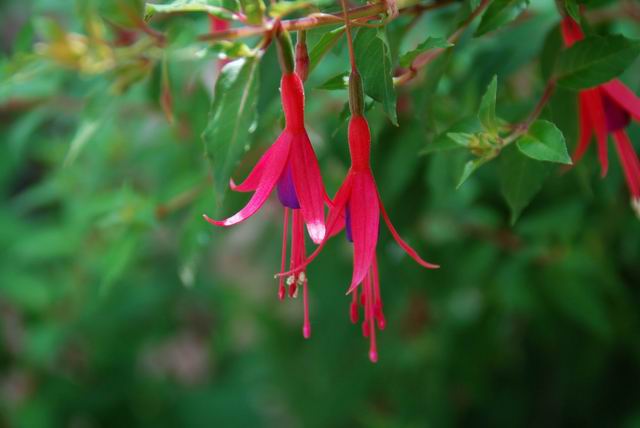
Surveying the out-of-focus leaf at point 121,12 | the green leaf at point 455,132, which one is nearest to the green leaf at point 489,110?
the green leaf at point 455,132

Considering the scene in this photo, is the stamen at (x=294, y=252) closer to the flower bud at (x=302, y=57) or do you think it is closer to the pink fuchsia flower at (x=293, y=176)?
the pink fuchsia flower at (x=293, y=176)

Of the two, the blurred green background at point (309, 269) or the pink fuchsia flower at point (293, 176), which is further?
the blurred green background at point (309, 269)

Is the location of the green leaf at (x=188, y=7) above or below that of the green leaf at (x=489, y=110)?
above

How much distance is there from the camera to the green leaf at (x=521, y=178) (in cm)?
69

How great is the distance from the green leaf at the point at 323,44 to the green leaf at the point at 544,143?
16 cm

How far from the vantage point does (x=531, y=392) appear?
1564 millimetres

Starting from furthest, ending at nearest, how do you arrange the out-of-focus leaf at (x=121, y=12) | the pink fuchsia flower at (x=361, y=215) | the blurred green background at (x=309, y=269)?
the blurred green background at (x=309, y=269) → the out-of-focus leaf at (x=121, y=12) → the pink fuchsia flower at (x=361, y=215)

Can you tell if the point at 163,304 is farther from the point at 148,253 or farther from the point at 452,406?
the point at 452,406

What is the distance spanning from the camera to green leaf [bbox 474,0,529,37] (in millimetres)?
639

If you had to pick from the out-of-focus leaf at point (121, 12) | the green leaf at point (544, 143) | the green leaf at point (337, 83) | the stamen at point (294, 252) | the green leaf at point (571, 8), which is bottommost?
the stamen at point (294, 252)

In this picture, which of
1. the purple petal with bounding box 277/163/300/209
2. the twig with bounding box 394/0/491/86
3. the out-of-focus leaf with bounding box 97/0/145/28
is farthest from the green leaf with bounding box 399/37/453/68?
the out-of-focus leaf with bounding box 97/0/145/28

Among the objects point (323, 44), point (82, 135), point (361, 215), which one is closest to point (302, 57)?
point (323, 44)

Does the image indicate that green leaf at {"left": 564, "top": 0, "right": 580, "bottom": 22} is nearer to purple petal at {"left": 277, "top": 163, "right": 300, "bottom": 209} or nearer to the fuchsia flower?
the fuchsia flower

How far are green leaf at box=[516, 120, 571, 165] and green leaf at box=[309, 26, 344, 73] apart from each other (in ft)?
0.52
